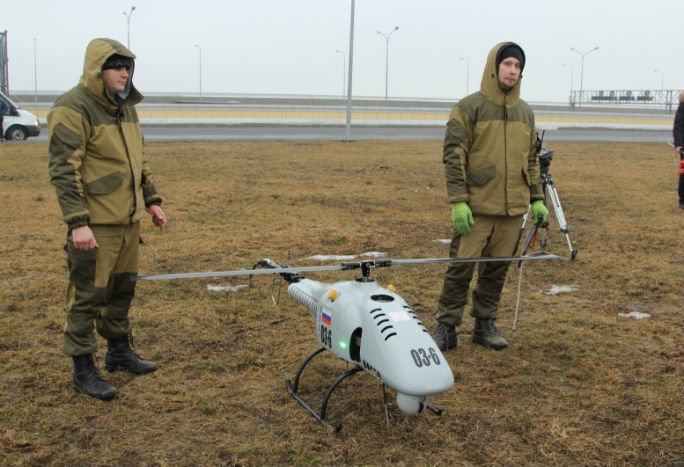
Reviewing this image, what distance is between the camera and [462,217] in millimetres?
4664

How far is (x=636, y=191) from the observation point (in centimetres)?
1327

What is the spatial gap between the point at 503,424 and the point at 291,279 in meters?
1.67

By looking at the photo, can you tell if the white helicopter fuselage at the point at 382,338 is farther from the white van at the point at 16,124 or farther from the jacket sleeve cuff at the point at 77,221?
the white van at the point at 16,124

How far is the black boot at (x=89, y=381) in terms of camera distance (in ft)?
13.4

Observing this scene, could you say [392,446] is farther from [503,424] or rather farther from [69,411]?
[69,411]

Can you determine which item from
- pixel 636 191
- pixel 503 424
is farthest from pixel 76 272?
pixel 636 191

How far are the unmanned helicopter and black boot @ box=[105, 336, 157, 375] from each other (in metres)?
1.07

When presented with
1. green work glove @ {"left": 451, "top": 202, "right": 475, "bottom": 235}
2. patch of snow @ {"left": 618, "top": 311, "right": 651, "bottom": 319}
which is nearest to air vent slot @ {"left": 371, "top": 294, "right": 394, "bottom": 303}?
green work glove @ {"left": 451, "top": 202, "right": 475, "bottom": 235}

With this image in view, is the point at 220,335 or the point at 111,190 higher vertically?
the point at 111,190

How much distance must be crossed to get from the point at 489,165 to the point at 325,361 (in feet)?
6.11

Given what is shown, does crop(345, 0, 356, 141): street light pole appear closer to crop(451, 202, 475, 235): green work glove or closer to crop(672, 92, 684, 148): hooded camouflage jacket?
crop(672, 92, 684, 148): hooded camouflage jacket

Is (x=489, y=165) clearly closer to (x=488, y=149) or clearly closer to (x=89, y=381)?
(x=488, y=149)

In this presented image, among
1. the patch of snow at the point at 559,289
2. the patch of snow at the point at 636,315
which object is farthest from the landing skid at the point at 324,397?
the patch of snow at the point at 559,289

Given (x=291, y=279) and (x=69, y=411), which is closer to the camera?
(x=69, y=411)
